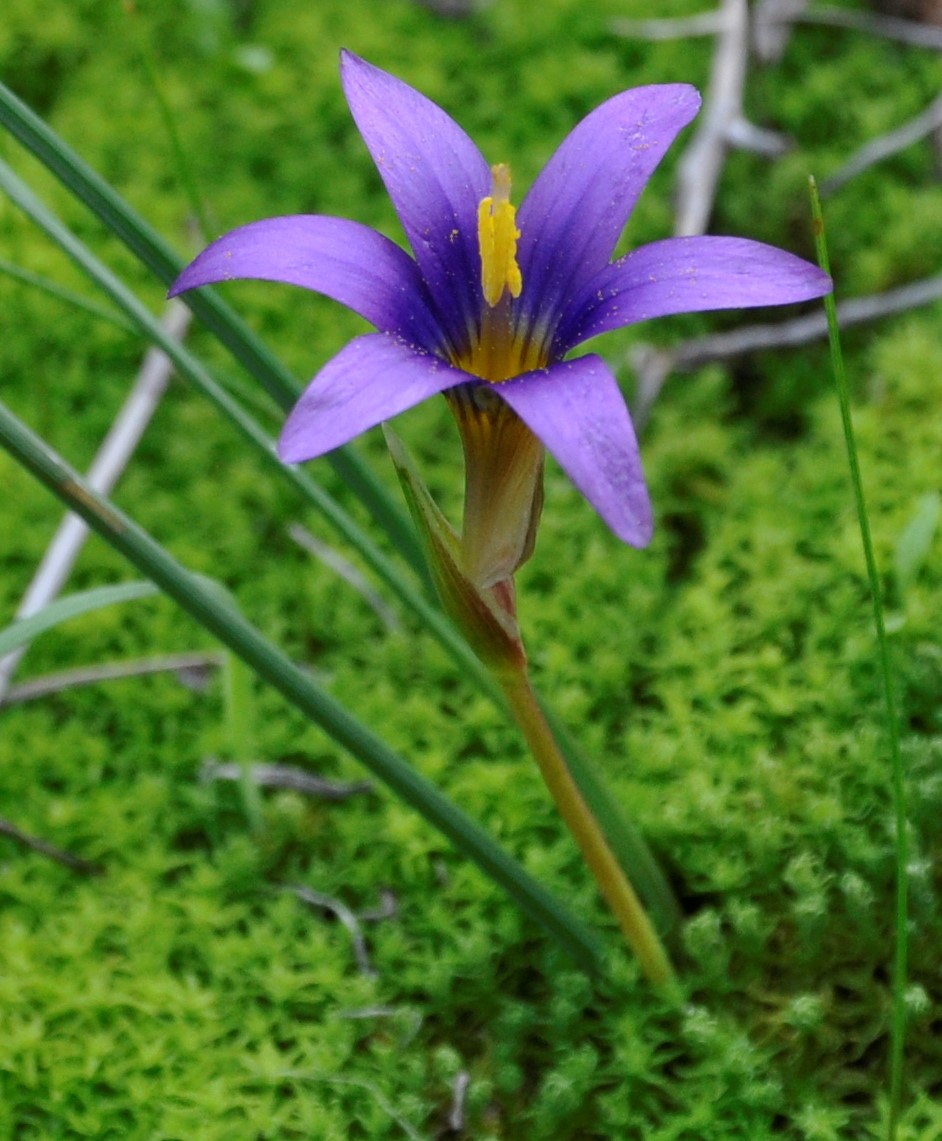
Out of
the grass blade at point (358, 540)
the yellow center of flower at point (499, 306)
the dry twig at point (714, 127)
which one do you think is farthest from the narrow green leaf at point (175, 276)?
the dry twig at point (714, 127)

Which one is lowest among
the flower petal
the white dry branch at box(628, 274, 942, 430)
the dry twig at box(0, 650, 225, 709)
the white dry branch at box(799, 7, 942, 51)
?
the dry twig at box(0, 650, 225, 709)

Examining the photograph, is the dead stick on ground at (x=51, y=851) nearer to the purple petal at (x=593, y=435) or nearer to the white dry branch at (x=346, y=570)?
the white dry branch at (x=346, y=570)

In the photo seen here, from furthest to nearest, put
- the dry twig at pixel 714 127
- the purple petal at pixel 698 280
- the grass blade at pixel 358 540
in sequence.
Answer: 1. the dry twig at pixel 714 127
2. the grass blade at pixel 358 540
3. the purple petal at pixel 698 280

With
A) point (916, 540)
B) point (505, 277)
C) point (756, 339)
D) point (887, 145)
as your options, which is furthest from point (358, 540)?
point (887, 145)

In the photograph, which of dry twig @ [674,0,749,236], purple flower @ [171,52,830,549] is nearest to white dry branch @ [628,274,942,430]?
dry twig @ [674,0,749,236]

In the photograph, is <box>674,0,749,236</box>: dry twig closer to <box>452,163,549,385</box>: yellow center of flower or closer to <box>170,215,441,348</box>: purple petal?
<box>452,163,549,385</box>: yellow center of flower

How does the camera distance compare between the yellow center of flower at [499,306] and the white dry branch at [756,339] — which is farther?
the white dry branch at [756,339]

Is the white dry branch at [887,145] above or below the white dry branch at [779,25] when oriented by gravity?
below
